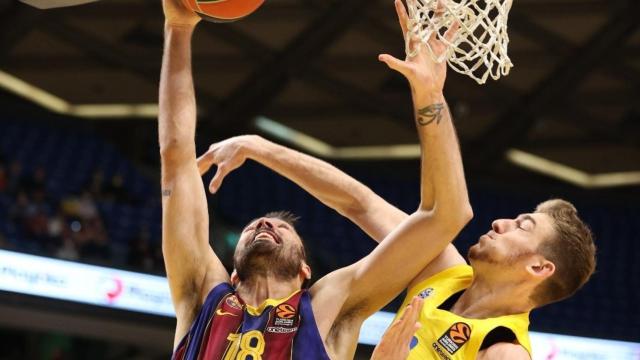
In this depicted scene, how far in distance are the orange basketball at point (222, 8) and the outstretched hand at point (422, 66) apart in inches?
22.0

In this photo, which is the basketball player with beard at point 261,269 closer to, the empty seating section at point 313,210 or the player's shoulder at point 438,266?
the player's shoulder at point 438,266

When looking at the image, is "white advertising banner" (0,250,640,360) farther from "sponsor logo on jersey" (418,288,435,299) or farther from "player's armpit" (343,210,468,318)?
"sponsor logo on jersey" (418,288,435,299)

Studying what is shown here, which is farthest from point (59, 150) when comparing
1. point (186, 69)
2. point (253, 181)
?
point (186, 69)

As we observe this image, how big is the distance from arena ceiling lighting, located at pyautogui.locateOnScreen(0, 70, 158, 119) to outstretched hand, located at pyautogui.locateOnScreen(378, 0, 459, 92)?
1288 centimetres

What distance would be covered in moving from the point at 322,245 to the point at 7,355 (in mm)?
4115

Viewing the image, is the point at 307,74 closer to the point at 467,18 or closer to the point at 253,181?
the point at 253,181

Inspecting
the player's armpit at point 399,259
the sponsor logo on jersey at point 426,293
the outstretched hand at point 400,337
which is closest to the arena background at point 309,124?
the player's armpit at point 399,259

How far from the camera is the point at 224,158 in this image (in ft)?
11.5

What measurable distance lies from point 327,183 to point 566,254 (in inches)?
33.1

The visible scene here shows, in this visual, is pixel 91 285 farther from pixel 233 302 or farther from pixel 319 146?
pixel 233 302

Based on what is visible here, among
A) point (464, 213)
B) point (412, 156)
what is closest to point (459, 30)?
point (464, 213)

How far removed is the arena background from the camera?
40.9 ft

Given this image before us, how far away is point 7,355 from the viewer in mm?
12289

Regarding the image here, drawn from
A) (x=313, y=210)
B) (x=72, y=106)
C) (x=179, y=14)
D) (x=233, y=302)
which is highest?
(x=179, y=14)
